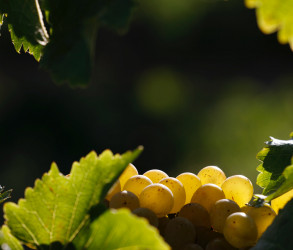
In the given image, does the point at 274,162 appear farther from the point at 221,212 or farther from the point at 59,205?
the point at 59,205

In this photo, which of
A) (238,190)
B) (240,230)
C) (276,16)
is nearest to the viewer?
(276,16)

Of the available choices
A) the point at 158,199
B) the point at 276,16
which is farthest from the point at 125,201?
the point at 276,16

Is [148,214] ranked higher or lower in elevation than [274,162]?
lower

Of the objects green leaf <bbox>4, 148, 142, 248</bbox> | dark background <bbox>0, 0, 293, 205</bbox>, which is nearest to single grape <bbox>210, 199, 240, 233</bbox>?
green leaf <bbox>4, 148, 142, 248</bbox>

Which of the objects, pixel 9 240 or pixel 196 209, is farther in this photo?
pixel 196 209

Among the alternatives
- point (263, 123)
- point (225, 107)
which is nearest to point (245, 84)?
point (225, 107)

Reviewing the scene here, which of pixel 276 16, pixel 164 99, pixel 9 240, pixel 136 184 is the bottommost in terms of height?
pixel 9 240

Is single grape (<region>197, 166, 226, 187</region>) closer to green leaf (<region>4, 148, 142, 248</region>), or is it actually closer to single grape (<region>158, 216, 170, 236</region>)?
single grape (<region>158, 216, 170, 236</region>)
